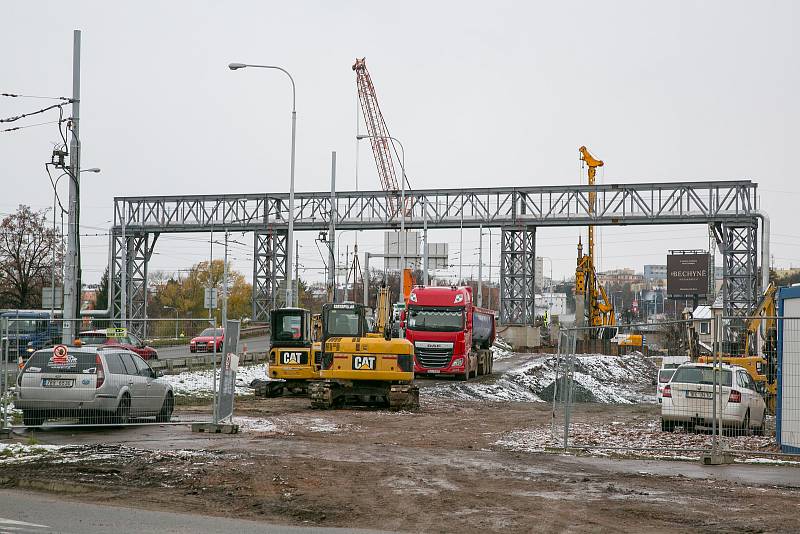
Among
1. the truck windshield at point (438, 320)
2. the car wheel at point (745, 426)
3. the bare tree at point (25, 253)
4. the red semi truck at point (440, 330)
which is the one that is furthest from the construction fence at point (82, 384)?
the bare tree at point (25, 253)

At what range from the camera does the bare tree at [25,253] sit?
220ft

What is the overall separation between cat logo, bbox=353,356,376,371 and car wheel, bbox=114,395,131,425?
7.79 meters

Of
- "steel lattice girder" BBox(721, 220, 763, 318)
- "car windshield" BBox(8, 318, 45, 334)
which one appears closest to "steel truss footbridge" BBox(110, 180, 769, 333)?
"steel lattice girder" BBox(721, 220, 763, 318)

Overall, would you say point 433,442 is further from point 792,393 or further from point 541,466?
point 792,393

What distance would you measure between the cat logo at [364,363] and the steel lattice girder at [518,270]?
49.1 metres

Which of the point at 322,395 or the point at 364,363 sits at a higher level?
the point at 364,363

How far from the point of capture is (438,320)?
43.2 metres

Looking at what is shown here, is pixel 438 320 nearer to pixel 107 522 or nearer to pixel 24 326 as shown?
pixel 24 326

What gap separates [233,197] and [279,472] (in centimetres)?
6895

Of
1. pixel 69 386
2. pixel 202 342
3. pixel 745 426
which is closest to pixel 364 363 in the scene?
pixel 69 386

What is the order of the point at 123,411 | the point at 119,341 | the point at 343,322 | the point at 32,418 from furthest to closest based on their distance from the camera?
the point at 119,341 → the point at 343,322 → the point at 123,411 → the point at 32,418

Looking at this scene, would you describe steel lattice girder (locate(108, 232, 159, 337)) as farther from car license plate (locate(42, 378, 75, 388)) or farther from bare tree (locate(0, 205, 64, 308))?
car license plate (locate(42, 378, 75, 388))

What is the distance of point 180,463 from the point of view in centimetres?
1488

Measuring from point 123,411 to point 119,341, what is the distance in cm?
1867
